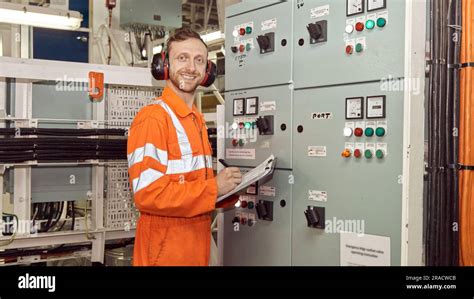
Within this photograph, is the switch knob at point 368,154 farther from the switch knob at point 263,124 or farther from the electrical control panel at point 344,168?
the switch knob at point 263,124

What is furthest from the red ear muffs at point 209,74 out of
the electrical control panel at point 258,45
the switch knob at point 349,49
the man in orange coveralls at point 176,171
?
the switch knob at point 349,49

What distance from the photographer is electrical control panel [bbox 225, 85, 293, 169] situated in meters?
2.59

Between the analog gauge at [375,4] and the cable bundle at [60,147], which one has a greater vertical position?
the analog gauge at [375,4]

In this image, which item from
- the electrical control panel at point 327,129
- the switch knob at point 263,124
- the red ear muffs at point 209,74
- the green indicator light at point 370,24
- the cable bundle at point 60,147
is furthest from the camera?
the cable bundle at point 60,147

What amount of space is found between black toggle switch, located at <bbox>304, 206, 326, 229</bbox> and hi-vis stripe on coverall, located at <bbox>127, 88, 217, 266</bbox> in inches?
19.3

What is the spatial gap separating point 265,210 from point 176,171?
0.64 meters

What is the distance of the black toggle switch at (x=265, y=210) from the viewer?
8.75 feet

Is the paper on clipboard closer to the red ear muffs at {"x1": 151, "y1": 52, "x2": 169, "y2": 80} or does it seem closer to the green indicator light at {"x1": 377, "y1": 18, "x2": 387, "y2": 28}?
the red ear muffs at {"x1": 151, "y1": 52, "x2": 169, "y2": 80}

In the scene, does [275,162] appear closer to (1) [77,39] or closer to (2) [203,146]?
(2) [203,146]

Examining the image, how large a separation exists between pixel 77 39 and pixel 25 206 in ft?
9.36

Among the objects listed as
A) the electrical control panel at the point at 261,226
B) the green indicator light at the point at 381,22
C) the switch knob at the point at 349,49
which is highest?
the green indicator light at the point at 381,22

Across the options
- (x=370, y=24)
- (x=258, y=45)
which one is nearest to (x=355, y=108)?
(x=370, y=24)

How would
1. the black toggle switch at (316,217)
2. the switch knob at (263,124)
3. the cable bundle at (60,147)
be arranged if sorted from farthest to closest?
1. the cable bundle at (60,147)
2. the switch knob at (263,124)
3. the black toggle switch at (316,217)

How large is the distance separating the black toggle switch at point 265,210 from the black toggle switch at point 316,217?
0.31 metres
